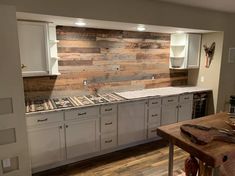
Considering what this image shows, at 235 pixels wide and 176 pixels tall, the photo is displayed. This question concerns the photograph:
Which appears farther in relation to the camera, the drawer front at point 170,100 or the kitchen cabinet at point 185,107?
the kitchen cabinet at point 185,107

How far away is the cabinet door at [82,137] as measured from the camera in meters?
2.91

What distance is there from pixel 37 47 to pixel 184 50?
9.90 ft

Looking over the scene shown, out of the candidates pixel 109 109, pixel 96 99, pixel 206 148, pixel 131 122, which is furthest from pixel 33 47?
pixel 206 148

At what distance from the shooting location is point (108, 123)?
3.20 meters

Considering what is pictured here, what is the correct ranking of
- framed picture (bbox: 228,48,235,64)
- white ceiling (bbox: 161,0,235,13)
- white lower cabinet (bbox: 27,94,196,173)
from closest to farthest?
white lower cabinet (bbox: 27,94,196,173) < white ceiling (bbox: 161,0,235,13) < framed picture (bbox: 228,48,235,64)

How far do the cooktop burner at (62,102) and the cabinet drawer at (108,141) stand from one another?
773 millimetres

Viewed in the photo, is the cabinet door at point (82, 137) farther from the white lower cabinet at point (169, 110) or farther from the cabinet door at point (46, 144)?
the white lower cabinet at point (169, 110)

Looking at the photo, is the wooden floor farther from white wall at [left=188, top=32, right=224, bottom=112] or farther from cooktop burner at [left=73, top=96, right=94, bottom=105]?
white wall at [left=188, top=32, right=224, bottom=112]

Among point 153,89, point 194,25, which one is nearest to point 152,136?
point 153,89

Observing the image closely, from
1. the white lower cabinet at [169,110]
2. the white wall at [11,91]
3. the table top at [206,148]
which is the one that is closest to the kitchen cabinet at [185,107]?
the white lower cabinet at [169,110]

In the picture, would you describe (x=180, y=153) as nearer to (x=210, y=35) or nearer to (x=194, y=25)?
(x=194, y=25)

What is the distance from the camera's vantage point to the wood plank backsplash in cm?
330

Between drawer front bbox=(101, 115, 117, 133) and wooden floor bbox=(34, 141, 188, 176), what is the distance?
18.3 inches

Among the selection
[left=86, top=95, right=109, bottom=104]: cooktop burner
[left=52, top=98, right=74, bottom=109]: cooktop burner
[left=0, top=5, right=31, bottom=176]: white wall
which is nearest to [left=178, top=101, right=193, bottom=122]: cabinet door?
[left=86, top=95, right=109, bottom=104]: cooktop burner
